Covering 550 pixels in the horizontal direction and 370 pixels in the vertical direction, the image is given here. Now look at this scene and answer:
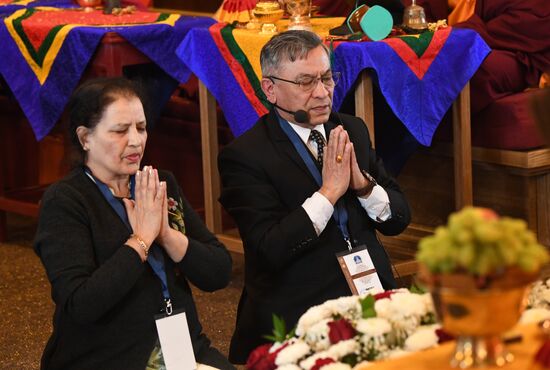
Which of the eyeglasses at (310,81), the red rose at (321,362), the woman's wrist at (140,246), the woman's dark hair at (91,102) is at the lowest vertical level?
the red rose at (321,362)

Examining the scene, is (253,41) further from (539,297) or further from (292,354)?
(292,354)

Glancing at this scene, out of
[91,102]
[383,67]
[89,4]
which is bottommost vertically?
[383,67]

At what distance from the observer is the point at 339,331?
1773 millimetres

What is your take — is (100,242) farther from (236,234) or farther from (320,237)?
(236,234)

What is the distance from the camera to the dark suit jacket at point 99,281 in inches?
92.5

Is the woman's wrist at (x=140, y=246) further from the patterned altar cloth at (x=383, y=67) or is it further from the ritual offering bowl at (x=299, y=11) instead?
the ritual offering bowl at (x=299, y=11)

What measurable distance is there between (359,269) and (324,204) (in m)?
0.20

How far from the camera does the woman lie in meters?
2.36

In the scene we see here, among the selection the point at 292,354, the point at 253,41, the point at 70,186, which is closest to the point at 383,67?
the point at 253,41

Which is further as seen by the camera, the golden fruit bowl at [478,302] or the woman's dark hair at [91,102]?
the woman's dark hair at [91,102]

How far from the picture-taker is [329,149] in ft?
9.05

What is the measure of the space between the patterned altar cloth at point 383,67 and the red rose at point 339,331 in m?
1.91

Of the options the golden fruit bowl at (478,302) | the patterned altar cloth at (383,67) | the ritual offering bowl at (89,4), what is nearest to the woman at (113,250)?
the golden fruit bowl at (478,302)

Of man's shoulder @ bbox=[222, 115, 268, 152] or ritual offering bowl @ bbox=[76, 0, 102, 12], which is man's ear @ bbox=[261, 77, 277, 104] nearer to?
man's shoulder @ bbox=[222, 115, 268, 152]
